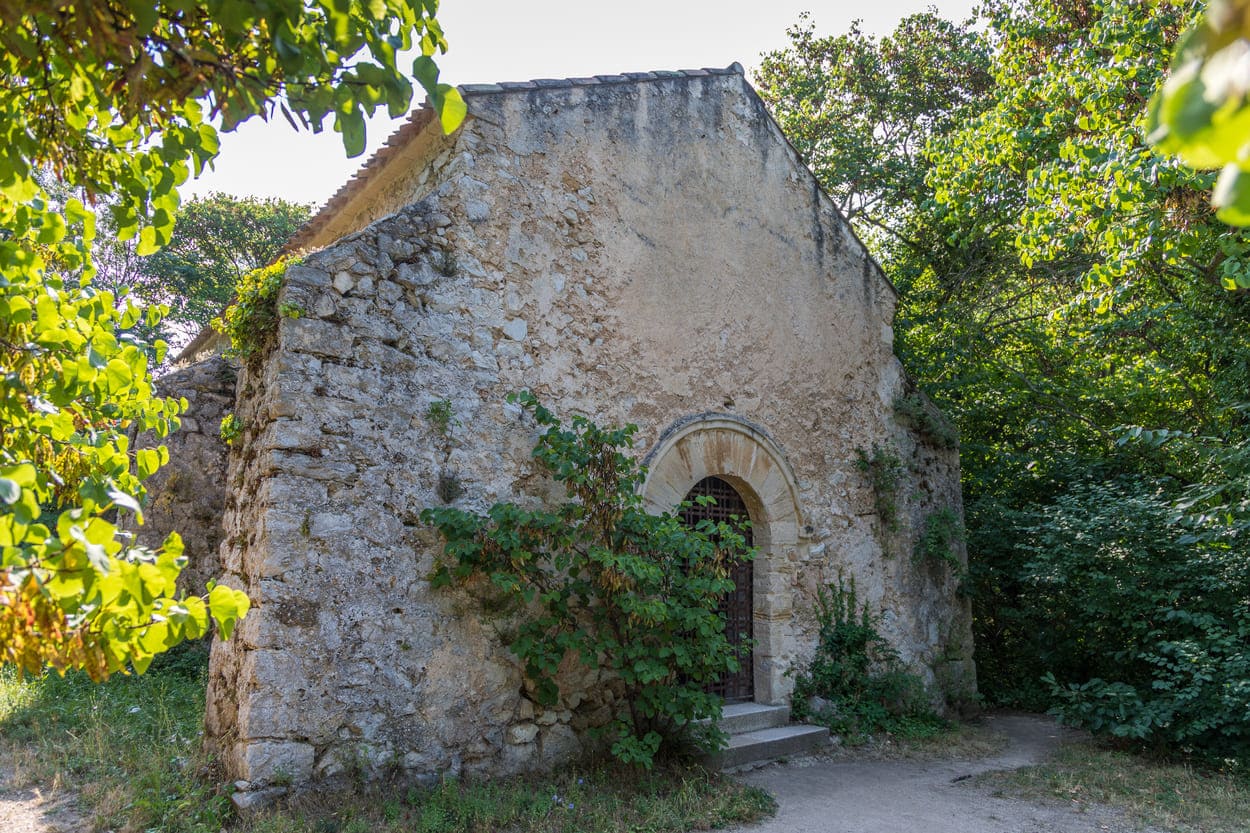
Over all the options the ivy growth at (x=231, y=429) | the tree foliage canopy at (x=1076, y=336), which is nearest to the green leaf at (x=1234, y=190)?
the tree foliage canopy at (x=1076, y=336)

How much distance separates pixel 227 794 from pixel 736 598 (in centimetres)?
424

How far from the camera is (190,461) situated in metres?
6.91

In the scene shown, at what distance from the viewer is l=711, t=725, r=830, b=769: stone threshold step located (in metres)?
5.98

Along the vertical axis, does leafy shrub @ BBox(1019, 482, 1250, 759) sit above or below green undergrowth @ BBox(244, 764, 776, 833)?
above

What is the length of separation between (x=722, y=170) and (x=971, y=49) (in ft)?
25.2

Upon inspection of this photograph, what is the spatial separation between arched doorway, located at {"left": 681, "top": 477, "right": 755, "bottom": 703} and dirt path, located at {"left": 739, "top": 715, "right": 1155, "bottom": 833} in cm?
90

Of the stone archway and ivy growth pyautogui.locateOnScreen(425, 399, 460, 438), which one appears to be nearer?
A: ivy growth pyautogui.locateOnScreen(425, 399, 460, 438)

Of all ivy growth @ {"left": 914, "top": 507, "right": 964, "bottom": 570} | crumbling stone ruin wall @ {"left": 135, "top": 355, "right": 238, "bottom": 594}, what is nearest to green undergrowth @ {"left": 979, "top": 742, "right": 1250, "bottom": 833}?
ivy growth @ {"left": 914, "top": 507, "right": 964, "bottom": 570}

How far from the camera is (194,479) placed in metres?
6.93

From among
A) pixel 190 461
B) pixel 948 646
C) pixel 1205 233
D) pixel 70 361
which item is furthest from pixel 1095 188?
pixel 190 461

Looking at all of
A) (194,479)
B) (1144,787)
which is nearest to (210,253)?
(194,479)

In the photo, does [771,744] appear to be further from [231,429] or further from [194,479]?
[194,479]

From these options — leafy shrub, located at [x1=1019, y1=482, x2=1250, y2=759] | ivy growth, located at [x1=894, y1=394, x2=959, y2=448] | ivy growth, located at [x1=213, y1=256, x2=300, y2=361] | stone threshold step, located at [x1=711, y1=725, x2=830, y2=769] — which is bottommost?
stone threshold step, located at [x1=711, y1=725, x2=830, y2=769]

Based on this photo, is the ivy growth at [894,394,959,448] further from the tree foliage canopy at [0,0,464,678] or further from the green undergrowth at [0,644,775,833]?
the tree foliage canopy at [0,0,464,678]
